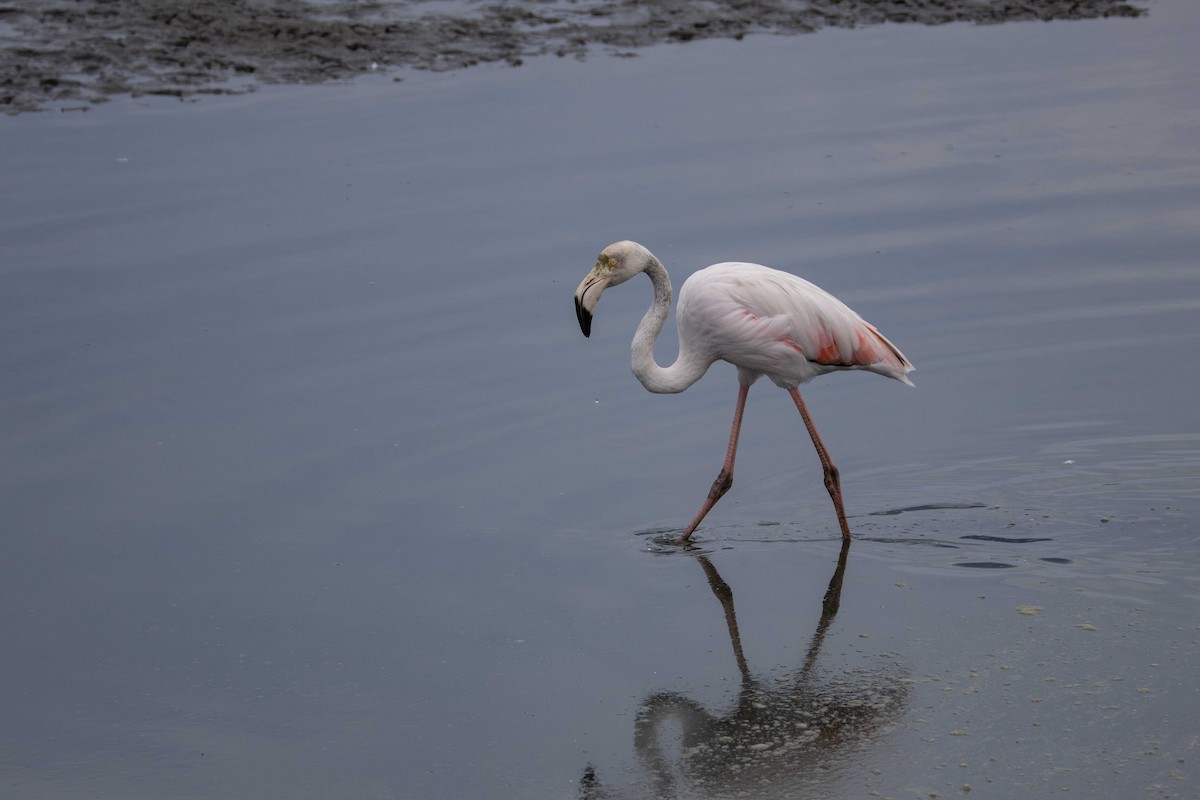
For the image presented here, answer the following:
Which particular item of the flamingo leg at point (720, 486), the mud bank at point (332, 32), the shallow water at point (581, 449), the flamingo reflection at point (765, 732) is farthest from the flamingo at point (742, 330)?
the mud bank at point (332, 32)

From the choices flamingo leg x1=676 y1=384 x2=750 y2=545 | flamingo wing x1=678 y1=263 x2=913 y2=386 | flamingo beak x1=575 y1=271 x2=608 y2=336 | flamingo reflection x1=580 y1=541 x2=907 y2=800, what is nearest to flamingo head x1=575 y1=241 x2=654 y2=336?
flamingo beak x1=575 y1=271 x2=608 y2=336

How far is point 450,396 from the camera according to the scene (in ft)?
26.8

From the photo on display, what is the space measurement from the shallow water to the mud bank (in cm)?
76

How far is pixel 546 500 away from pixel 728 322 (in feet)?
3.98

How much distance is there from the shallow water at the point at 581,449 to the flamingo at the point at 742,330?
Result: 20.2 inches

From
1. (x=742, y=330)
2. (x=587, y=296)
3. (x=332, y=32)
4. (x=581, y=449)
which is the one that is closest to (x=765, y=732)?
(x=742, y=330)

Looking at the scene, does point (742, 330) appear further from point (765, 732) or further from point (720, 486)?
point (765, 732)

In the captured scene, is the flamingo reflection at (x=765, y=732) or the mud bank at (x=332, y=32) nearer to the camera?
the flamingo reflection at (x=765, y=732)

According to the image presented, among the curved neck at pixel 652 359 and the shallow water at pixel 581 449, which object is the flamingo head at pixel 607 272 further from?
the shallow water at pixel 581 449

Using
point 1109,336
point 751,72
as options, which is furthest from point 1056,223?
point 751,72

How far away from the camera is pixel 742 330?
6863 mm

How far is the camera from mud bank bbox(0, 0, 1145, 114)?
532 inches

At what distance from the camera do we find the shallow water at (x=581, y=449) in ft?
16.9

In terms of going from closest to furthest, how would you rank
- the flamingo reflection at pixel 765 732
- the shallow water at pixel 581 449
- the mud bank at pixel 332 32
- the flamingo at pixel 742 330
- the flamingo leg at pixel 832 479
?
the flamingo reflection at pixel 765 732
the shallow water at pixel 581 449
the flamingo leg at pixel 832 479
the flamingo at pixel 742 330
the mud bank at pixel 332 32
